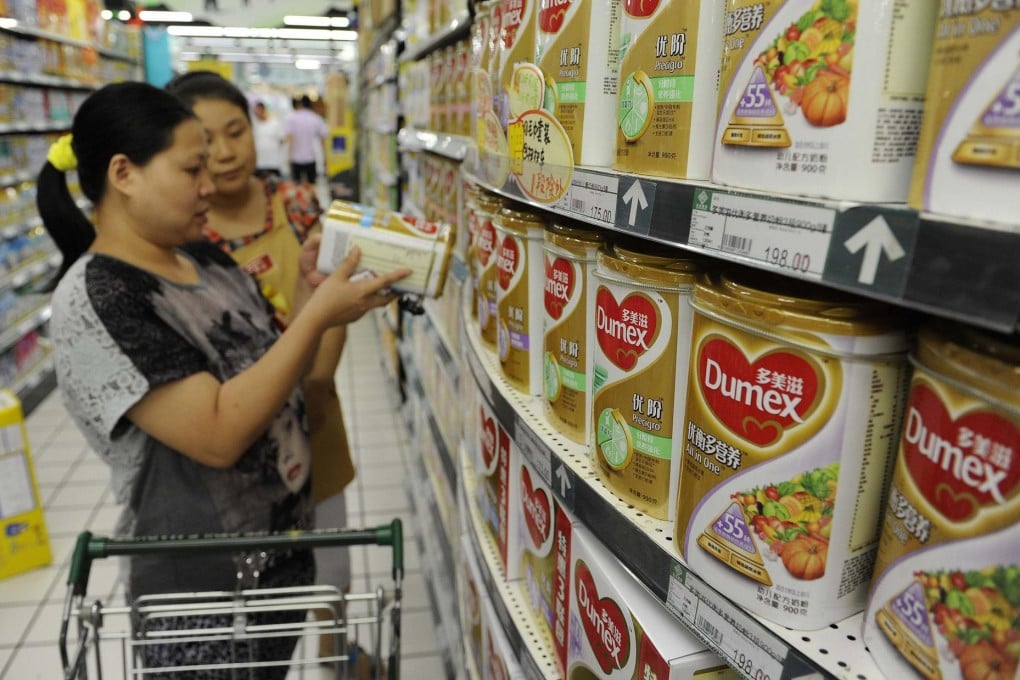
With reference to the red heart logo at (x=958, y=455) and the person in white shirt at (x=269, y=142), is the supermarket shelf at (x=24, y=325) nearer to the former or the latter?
the red heart logo at (x=958, y=455)

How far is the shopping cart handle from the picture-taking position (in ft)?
4.46

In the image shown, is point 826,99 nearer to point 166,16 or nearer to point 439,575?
point 439,575

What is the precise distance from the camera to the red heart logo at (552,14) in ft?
3.15

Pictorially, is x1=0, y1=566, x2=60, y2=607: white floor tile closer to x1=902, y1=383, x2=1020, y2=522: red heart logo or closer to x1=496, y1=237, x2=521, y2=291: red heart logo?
x1=496, y1=237, x2=521, y2=291: red heart logo

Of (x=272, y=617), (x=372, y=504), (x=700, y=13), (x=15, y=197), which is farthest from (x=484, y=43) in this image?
(x=15, y=197)

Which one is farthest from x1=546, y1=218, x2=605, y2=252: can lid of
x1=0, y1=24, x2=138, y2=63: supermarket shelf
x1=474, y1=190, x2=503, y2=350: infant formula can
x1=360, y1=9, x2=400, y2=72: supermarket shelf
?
x1=0, y1=24, x2=138, y2=63: supermarket shelf

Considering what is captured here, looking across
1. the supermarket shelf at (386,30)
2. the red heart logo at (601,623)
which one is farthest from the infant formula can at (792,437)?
the supermarket shelf at (386,30)

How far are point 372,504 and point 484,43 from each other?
8.62 feet

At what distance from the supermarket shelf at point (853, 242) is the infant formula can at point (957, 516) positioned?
56 millimetres

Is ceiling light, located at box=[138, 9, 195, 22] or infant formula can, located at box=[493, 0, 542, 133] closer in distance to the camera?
infant formula can, located at box=[493, 0, 542, 133]

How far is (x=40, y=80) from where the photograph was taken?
5.08 meters

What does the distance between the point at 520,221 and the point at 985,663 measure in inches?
32.5

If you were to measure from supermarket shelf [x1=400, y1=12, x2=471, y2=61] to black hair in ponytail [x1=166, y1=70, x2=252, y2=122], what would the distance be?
605mm

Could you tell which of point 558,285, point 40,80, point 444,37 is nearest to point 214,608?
point 558,285
